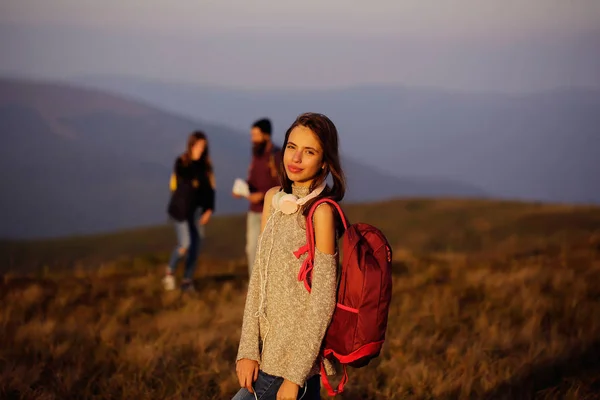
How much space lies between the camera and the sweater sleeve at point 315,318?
2770 millimetres

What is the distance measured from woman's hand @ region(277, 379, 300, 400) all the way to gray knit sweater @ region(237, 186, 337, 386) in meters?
0.02

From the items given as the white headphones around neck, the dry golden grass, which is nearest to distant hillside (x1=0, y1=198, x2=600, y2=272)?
the dry golden grass

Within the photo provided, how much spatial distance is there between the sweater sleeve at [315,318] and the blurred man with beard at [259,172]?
5.72 metres

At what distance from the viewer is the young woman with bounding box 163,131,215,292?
29.6 ft

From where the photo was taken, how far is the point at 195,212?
9.19 meters

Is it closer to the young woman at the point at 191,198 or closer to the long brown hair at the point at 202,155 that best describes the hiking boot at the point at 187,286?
the young woman at the point at 191,198

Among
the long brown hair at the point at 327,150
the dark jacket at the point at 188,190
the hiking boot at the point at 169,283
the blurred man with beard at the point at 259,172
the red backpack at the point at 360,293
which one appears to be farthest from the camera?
the hiking boot at the point at 169,283

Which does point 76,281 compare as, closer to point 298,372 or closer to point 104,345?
point 104,345

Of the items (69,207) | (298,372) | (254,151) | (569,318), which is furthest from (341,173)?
(69,207)

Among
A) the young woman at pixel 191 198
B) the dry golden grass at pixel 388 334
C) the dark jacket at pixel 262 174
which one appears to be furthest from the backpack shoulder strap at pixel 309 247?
the young woman at pixel 191 198

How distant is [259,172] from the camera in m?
8.66

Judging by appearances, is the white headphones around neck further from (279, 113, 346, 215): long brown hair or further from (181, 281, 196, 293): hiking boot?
(181, 281, 196, 293): hiking boot

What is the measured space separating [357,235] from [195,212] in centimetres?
665

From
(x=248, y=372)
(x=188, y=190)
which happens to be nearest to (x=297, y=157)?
(x=248, y=372)
